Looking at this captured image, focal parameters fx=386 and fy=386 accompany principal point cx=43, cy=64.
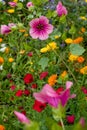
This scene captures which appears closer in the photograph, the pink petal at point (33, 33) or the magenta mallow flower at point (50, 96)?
the magenta mallow flower at point (50, 96)

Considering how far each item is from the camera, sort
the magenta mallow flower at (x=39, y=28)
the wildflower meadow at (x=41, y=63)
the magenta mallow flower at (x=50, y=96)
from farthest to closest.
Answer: the magenta mallow flower at (x=39, y=28) < the wildflower meadow at (x=41, y=63) < the magenta mallow flower at (x=50, y=96)

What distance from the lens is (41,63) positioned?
6.54 ft

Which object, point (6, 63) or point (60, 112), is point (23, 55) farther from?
point (60, 112)

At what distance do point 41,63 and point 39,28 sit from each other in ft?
0.62

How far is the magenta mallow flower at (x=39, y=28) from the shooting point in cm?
199

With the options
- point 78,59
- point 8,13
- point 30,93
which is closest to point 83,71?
point 78,59

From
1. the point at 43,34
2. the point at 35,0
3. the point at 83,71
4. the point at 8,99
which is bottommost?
the point at 8,99

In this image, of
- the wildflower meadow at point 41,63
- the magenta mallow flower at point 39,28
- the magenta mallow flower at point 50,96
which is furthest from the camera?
the magenta mallow flower at point 39,28

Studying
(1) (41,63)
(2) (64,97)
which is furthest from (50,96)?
(1) (41,63)

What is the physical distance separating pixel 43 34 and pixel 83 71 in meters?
0.40

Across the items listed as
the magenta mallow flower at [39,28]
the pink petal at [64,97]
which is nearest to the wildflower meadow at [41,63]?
the magenta mallow flower at [39,28]

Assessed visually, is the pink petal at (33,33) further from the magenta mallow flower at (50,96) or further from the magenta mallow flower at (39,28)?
the magenta mallow flower at (50,96)

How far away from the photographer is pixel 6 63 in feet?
8.95

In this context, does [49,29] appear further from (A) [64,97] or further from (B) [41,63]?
(A) [64,97]
